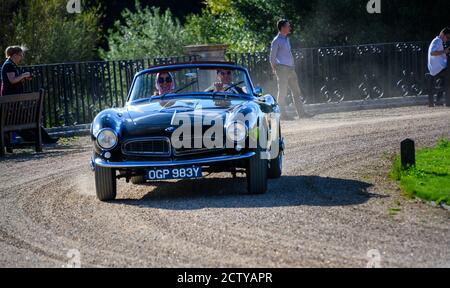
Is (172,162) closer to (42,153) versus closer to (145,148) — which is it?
(145,148)

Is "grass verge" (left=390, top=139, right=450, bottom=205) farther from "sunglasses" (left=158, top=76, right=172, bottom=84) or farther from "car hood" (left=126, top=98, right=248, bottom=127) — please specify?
"sunglasses" (left=158, top=76, right=172, bottom=84)

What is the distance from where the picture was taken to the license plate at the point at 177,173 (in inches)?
441

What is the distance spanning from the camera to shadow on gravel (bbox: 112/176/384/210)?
1080cm

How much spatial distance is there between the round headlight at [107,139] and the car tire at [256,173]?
1.47 metres

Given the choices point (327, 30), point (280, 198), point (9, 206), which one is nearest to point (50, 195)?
point (9, 206)

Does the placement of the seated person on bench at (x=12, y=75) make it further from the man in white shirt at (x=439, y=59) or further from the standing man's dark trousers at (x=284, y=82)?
the man in white shirt at (x=439, y=59)

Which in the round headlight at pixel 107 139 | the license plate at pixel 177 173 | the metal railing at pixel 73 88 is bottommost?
the metal railing at pixel 73 88

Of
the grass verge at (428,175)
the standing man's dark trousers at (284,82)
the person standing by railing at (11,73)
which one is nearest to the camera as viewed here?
the grass verge at (428,175)

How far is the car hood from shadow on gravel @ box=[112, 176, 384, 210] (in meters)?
0.87

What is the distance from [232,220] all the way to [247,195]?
1.66 meters

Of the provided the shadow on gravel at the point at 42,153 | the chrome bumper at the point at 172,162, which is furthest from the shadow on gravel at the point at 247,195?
the shadow on gravel at the point at 42,153

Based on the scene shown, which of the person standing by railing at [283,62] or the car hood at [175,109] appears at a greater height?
the car hood at [175,109]

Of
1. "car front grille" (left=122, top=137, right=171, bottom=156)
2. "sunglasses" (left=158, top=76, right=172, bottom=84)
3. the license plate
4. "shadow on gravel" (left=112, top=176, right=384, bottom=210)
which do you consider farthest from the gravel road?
"sunglasses" (left=158, top=76, right=172, bottom=84)

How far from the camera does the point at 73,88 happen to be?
2341 cm
